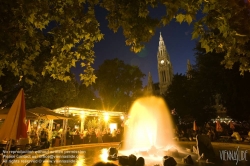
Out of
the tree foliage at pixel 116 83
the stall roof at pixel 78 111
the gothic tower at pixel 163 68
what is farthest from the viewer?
the gothic tower at pixel 163 68

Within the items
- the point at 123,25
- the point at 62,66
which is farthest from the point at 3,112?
the point at 123,25

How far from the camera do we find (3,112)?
552 inches

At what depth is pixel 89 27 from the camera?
6.32m

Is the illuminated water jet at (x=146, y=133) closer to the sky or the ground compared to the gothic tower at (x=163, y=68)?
closer to the ground

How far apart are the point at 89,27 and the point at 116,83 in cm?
3865

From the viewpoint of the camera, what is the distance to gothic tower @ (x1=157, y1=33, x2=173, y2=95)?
119562 mm

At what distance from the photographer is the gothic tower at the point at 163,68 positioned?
120m

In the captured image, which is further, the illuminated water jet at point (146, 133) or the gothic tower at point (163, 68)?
the gothic tower at point (163, 68)

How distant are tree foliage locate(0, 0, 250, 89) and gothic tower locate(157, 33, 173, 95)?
114312mm

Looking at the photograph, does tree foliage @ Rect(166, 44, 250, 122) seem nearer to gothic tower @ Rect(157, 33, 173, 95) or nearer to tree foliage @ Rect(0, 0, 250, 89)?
tree foliage @ Rect(0, 0, 250, 89)

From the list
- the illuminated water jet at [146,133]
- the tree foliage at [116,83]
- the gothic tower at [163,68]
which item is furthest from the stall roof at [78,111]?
the gothic tower at [163,68]

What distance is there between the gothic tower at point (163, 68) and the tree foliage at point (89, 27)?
114312 millimetres

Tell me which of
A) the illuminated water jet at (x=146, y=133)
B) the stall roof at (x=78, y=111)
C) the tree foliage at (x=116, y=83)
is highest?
the tree foliage at (x=116, y=83)

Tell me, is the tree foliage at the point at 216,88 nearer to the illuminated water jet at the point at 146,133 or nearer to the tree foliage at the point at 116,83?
the illuminated water jet at the point at 146,133
